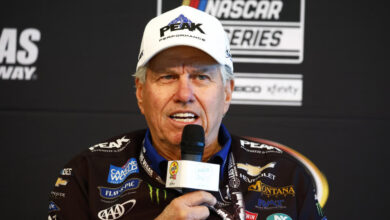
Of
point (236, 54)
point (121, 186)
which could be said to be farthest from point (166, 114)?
point (236, 54)

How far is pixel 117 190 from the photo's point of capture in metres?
1.54

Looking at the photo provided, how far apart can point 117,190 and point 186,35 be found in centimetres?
54

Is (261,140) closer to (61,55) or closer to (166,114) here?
(166,114)

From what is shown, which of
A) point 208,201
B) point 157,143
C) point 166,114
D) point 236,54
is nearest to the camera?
point 208,201

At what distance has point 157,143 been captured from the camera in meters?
1.58

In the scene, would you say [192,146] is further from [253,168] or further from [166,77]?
[253,168]

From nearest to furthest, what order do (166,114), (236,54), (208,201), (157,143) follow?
(208,201) < (166,114) < (157,143) < (236,54)

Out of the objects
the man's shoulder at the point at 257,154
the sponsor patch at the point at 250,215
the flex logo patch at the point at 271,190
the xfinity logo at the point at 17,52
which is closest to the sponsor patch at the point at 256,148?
the man's shoulder at the point at 257,154

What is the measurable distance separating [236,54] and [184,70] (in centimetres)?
72

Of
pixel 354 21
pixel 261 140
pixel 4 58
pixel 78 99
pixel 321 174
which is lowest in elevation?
pixel 321 174

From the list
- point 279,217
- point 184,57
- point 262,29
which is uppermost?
point 262,29

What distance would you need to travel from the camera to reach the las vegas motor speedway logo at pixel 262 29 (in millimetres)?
2131

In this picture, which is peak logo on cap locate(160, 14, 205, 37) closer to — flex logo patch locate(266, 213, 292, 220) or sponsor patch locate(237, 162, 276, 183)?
sponsor patch locate(237, 162, 276, 183)

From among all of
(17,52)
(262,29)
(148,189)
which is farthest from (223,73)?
(17,52)
